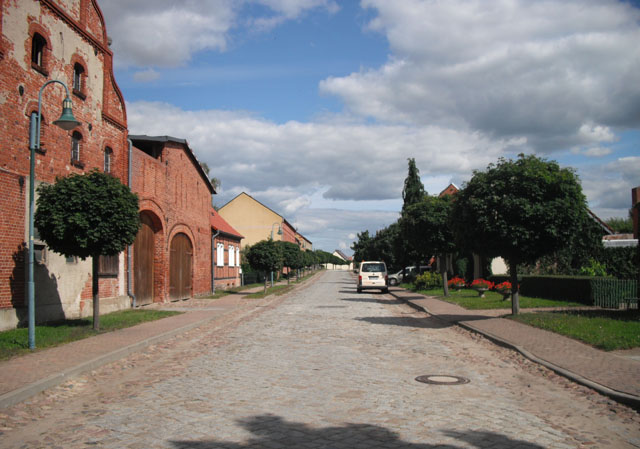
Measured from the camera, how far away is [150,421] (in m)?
6.03

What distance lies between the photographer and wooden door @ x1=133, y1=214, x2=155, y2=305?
22.3m

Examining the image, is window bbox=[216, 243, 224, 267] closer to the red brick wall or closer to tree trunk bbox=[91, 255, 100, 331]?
the red brick wall

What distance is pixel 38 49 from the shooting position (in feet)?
51.3

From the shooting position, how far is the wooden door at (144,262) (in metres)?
22.3

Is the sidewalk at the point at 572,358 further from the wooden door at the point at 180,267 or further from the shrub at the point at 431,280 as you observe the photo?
the shrub at the point at 431,280

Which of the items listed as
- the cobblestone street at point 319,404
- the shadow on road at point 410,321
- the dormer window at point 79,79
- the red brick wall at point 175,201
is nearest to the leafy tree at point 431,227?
the shadow on road at point 410,321

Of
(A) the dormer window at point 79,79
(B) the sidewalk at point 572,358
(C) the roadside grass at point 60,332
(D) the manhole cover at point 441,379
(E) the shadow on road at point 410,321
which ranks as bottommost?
(E) the shadow on road at point 410,321

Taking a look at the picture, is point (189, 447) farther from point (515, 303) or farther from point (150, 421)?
point (515, 303)

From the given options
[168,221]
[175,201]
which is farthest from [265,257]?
[168,221]

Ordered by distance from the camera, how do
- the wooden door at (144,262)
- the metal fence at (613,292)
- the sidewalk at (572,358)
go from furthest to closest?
1. the wooden door at (144,262)
2. the metal fence at (613,292)
3. the sidewalk at (572,358)

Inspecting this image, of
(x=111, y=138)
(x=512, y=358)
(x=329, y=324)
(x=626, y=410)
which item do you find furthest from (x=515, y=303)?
(x=111, y=138)

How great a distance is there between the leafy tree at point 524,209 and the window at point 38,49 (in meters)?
12.7

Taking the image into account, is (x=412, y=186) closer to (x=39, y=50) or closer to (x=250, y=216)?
(x=250, y=216)

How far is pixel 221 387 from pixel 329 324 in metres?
8.53
